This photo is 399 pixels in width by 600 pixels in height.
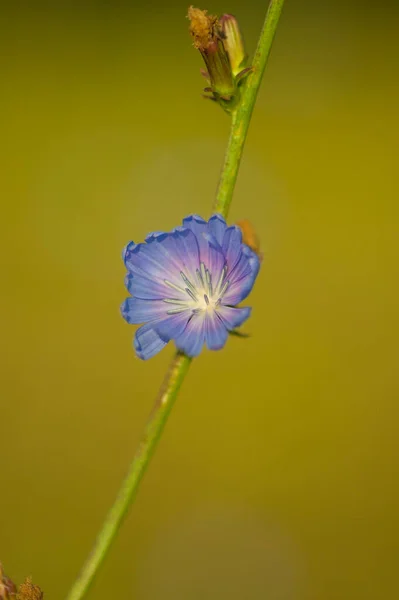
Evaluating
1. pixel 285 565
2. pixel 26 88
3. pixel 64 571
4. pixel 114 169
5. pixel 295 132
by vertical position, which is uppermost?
pixel 295 132

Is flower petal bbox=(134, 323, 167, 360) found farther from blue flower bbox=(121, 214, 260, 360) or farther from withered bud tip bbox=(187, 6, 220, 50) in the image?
withered bud tip bbox=(187, 6, 220, 50)

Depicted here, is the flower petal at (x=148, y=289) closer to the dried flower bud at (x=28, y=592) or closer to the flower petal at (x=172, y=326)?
the flower petal at (x=172, y=326)

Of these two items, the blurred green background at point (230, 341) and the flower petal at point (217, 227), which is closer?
the flower petal at point (217, 227)

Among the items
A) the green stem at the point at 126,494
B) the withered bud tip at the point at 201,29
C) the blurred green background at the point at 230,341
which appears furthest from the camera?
the blurred green background at the point at 230,341

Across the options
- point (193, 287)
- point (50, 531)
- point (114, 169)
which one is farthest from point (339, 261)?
point (193, 287)

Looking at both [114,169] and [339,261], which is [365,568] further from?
[114,169]

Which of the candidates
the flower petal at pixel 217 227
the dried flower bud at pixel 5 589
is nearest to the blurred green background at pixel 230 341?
the dried flower bud at pixel 5 589
